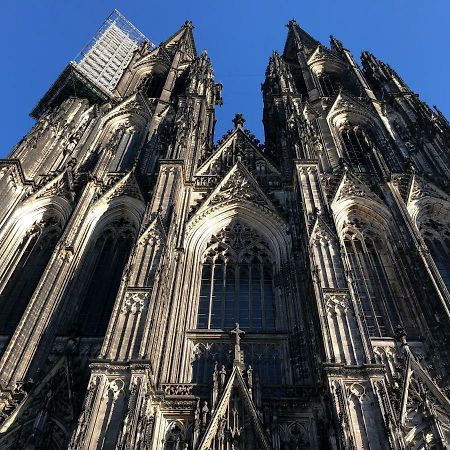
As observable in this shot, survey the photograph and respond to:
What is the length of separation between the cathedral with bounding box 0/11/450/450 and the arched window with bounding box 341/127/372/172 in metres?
0.15

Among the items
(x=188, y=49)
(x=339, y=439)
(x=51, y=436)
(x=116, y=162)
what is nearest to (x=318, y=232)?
(x=339, y=439)

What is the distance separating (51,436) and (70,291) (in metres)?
5.45

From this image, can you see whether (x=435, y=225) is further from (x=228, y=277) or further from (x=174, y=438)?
(x=174, y=438)

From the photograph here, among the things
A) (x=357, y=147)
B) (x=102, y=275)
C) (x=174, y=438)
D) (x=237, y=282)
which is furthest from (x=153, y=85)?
(x=174, y=438)

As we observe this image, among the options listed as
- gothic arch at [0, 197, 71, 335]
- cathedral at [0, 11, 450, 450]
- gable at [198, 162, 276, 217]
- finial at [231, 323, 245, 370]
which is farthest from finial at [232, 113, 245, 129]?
finial at [231, 323, 245, 370]

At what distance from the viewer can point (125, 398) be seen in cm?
1239

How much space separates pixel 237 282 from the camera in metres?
18.7

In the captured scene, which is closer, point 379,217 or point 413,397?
point 413,397

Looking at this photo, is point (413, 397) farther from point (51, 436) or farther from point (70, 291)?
point (70, 291)

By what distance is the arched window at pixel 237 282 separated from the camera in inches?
682

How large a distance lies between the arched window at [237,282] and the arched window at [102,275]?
9.88 feet

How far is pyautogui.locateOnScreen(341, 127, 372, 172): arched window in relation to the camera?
2505 cm

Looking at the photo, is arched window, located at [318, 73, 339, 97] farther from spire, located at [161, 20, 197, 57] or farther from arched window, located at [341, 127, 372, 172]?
spire, located at [161, 20, 197, 57]

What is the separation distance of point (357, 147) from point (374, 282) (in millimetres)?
9905
